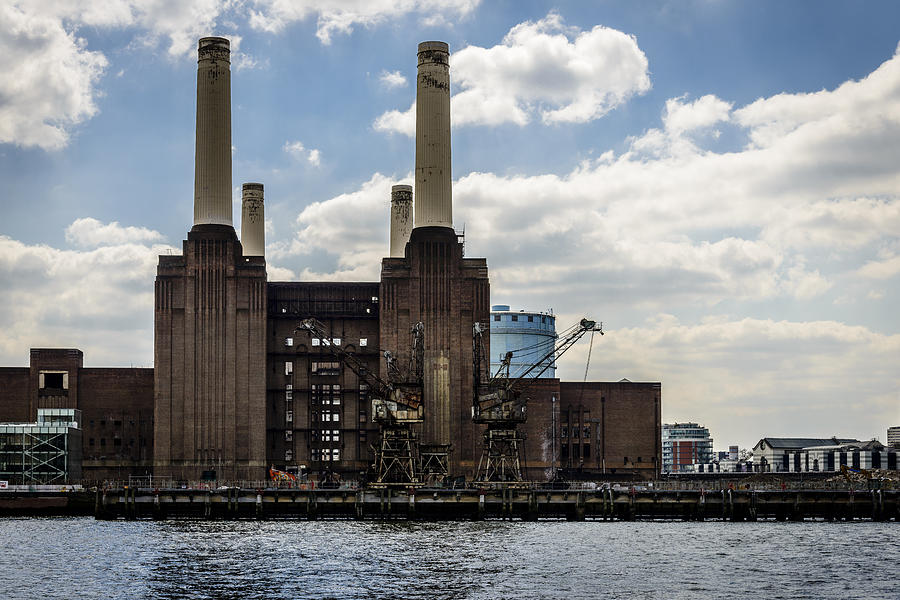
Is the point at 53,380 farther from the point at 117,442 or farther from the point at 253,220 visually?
the point at 253,220

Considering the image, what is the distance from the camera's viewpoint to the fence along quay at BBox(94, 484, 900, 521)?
126938 millimetres

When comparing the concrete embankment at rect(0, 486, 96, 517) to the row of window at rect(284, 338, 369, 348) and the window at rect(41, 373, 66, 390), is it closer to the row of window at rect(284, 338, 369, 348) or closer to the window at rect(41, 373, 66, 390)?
the window at rect(41, 373, 66, 390)

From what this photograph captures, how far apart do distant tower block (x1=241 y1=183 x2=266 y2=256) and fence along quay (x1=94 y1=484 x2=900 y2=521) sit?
59.0m

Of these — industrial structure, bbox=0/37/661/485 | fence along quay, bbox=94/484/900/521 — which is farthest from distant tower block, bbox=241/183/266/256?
fence along quay, bbox=94/484/900/521

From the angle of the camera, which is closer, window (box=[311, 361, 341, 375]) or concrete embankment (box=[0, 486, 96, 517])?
concrete embankment (box=[0, 486, 96, 517])

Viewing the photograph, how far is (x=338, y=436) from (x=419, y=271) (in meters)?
25.1

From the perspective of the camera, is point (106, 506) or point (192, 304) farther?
point (192, 304)

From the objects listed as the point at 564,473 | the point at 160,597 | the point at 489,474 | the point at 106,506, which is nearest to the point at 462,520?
the point at 489,474

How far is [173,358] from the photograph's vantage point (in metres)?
160

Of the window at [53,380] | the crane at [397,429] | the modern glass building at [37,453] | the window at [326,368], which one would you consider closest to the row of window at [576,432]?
the crane at [397,429]

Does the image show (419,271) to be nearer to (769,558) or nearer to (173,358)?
(173,358)

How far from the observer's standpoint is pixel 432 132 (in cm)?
15900

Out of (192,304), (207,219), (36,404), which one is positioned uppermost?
(207,219)

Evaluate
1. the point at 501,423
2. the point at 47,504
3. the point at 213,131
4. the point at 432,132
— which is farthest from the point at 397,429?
the point at 213,131
